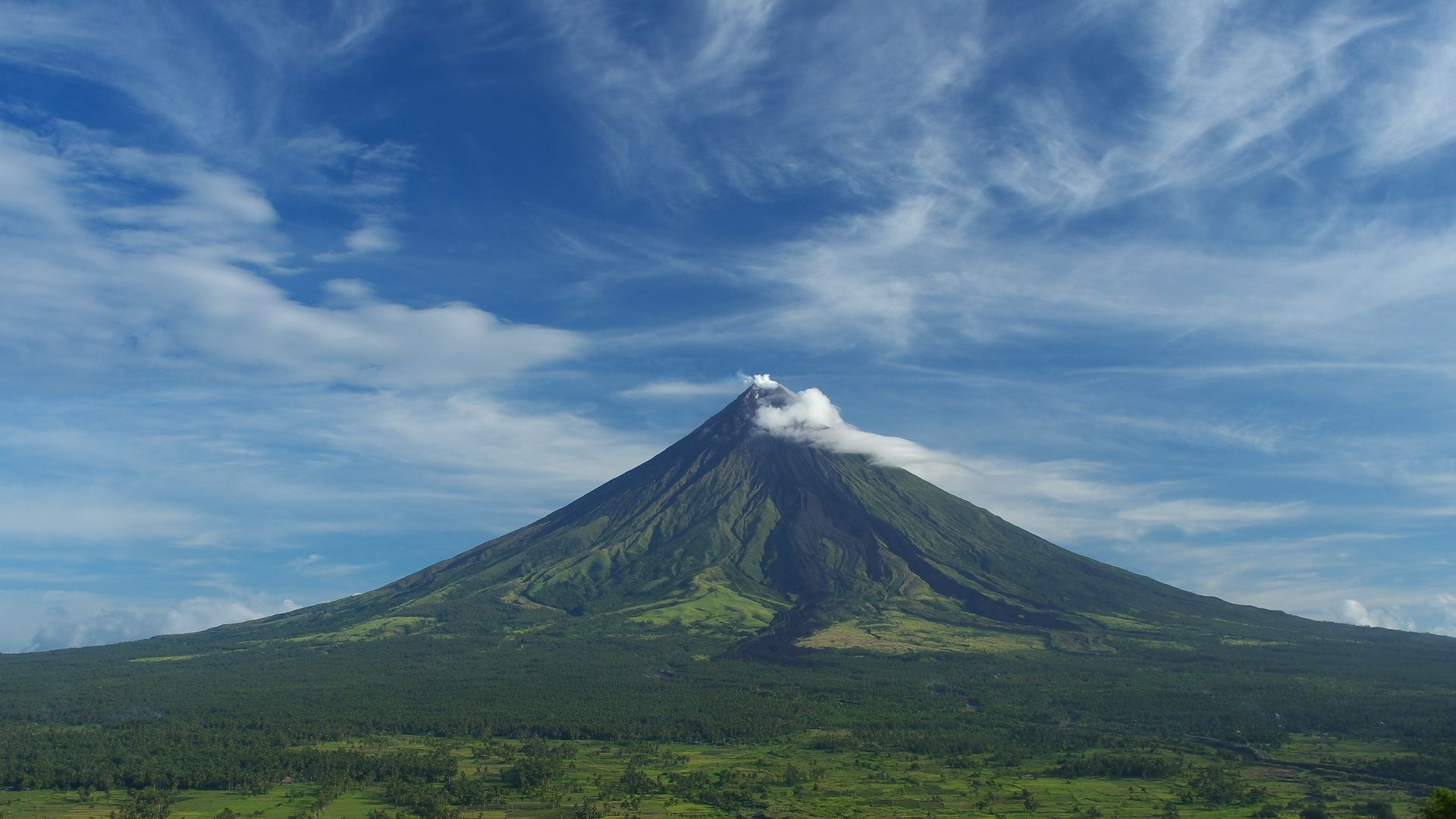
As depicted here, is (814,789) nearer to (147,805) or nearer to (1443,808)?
(1443,808)

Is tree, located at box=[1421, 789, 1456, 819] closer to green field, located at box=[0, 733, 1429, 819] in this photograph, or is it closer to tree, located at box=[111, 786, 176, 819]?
green field, located at box=[0, 733, 1429, 819]

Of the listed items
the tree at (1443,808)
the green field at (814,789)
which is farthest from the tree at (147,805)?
the tree at (1443,808)

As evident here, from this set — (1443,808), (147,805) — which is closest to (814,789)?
(1443,808)

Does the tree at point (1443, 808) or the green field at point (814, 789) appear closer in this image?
the tree at point (1443, 808)

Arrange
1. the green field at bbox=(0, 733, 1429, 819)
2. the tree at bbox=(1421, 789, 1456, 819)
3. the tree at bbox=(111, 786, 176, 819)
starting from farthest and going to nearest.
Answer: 1. the green field at bbox=(0, 733, 1429, 819)
2. the tree at bbox=(111, 786, 176, 819)
3. the tree at bbox=(1421, 789, 1456, 819)

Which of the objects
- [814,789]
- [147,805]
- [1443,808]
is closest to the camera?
[1443,808]

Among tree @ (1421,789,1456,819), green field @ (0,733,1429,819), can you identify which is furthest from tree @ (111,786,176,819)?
tree @ (1421,789,1456,819)

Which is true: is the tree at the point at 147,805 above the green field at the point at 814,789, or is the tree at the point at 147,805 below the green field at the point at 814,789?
below

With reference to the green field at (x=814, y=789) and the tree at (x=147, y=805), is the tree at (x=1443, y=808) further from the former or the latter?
the tree at (x=147, y=805)
